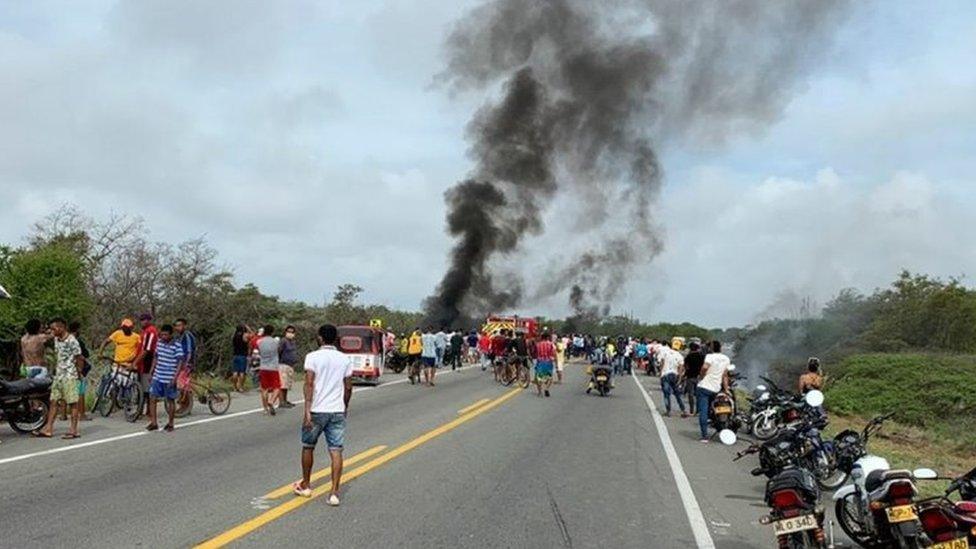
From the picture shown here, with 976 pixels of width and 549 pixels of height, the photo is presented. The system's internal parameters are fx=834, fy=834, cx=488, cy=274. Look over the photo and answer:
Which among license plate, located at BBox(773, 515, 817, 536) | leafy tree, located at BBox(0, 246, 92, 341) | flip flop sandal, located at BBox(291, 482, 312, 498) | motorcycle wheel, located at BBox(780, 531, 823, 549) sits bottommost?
flip flop sandal, located at BBox(291, 482, 312, 498)

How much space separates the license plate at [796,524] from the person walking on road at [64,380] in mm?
10060

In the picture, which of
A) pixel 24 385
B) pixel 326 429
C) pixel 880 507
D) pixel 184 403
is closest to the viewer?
pixel 880 507

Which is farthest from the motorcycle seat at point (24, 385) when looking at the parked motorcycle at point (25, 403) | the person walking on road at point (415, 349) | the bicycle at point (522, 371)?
the bicycle at point (522, 371)

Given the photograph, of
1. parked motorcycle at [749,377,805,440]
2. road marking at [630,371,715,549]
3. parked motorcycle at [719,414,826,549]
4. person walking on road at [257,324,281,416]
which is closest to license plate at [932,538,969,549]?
parked motorcycle at [719,414,826,549]

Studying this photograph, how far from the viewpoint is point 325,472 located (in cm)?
944

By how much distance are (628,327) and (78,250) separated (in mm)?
88503

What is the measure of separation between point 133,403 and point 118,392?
61 cm

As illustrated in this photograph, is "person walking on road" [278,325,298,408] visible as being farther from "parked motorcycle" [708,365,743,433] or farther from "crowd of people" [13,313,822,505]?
"parked motorcycle" [708,365,743,433]

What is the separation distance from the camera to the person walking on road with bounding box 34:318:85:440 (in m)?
12.0

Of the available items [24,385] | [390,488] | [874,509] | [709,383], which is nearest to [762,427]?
[709,383]

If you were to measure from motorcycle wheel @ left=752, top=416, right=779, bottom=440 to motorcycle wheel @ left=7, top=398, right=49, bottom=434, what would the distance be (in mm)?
11290

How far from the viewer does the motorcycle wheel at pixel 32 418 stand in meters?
12.2

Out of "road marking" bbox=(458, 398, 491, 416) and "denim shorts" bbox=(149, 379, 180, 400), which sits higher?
"denim shorts" bbox=(149, 379, 180, 400)

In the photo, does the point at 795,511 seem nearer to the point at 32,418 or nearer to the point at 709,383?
the point at 709,383
